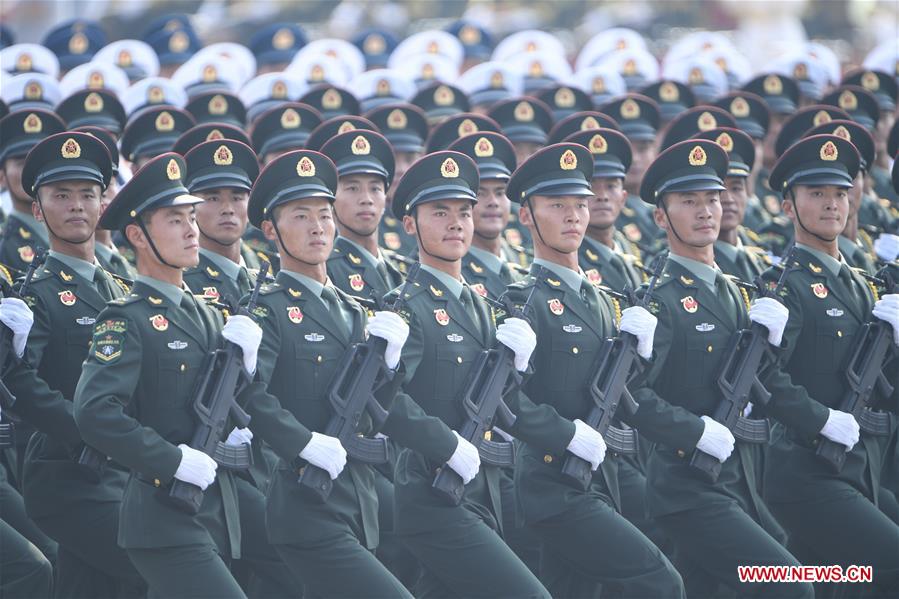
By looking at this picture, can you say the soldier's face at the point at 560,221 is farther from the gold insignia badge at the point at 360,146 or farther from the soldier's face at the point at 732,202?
the soldier's face at the point at 732,202

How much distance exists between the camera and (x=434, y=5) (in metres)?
35.0

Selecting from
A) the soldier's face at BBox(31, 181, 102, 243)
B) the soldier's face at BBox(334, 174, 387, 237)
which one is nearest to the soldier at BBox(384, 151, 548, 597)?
the soldier's face at BBox(334, 174, 387, 237)

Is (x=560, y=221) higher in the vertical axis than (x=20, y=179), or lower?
higher

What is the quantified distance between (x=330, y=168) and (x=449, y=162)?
725 millimetres

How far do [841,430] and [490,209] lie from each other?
291 centimetres

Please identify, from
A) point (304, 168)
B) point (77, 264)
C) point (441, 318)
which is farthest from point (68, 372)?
point (441, 318)

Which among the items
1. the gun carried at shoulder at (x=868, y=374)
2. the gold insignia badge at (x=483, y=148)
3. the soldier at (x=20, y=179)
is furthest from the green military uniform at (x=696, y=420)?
the soldier at (x=20, y=179)

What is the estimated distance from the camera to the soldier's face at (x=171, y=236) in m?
7.99

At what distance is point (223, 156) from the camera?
9758 mm

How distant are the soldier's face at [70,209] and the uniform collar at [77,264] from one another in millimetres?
100

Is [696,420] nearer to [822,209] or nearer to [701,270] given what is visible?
[701,270]

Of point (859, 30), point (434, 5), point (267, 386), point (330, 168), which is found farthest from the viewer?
point (434, 5)

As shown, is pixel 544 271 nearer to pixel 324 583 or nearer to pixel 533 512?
pixel 533 512

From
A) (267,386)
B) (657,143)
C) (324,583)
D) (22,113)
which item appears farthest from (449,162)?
(657,143)
